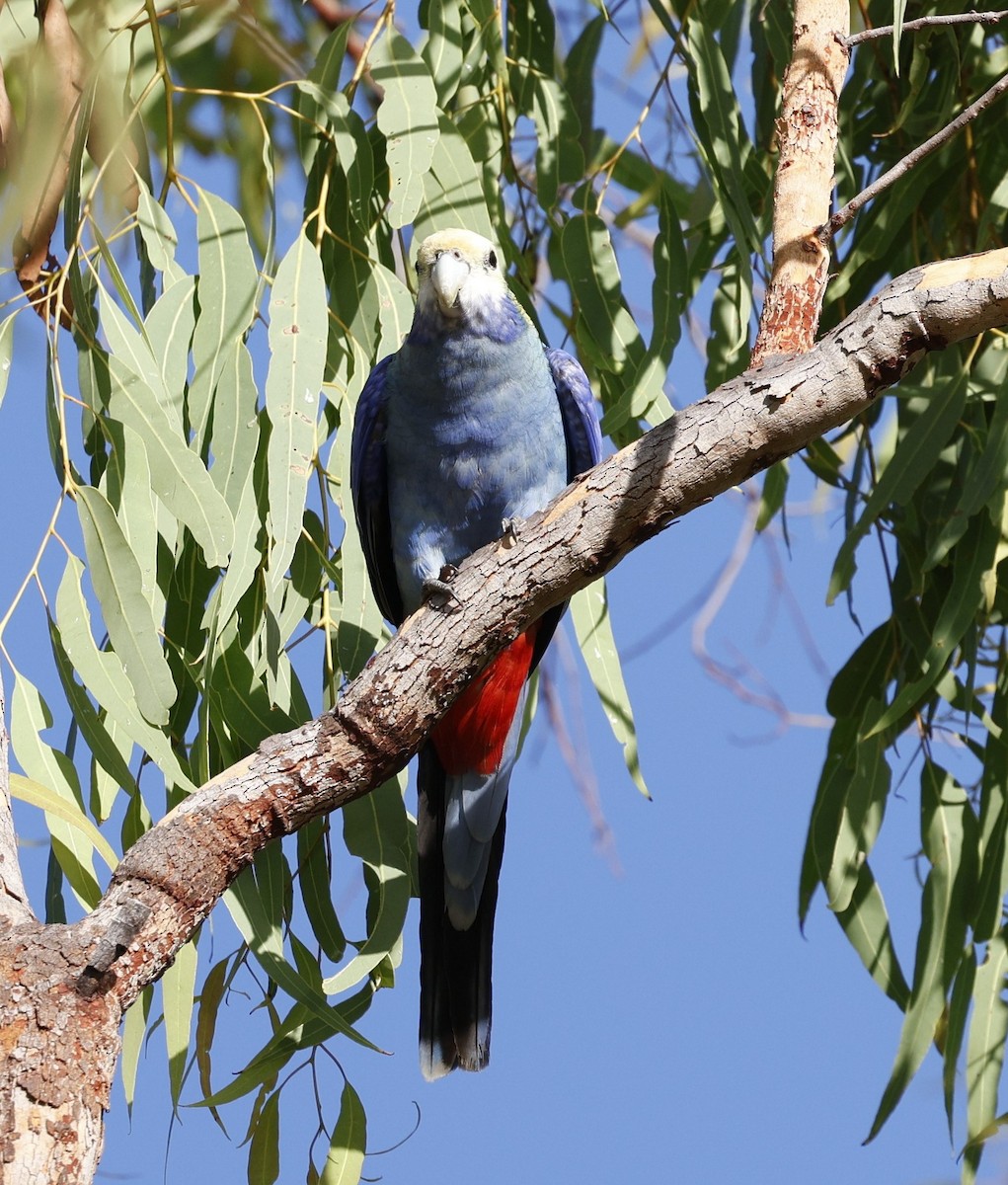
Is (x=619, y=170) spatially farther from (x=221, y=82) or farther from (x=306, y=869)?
(x=306, y=869)

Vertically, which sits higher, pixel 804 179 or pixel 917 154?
pixel 804 179

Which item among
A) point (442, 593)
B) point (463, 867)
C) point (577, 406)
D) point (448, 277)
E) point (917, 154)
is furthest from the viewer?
point (577, 406)

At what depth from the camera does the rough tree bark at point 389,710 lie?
1528mm

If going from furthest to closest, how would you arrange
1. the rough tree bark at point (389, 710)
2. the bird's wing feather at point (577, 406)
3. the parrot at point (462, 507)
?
the bird's wing feather at point (577, 406), the parrot at point (462, 507), the rough tree bark at point (389, 710)

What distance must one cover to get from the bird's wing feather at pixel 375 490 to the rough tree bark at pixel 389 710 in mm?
742

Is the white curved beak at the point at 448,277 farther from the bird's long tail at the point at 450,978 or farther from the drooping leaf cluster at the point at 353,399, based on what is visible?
the bird's long tail at the point at 450,978

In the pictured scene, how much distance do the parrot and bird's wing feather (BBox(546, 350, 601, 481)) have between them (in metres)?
0.05

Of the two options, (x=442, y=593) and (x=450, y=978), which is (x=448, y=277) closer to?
(x=442, y=593)

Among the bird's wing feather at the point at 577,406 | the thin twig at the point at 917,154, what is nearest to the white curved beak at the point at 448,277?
the bird's wing feather at the point at 577,406

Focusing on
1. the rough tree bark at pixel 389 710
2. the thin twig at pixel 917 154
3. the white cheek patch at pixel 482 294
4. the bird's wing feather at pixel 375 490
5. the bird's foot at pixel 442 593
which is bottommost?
the rough tree bark at pixel 389 710

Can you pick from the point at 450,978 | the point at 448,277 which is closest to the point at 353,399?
the point at 448,277

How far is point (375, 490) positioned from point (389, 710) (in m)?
0.94

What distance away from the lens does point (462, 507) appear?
2.60 meters

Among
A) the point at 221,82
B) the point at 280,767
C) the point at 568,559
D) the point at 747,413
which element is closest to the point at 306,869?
the point at 280,767
